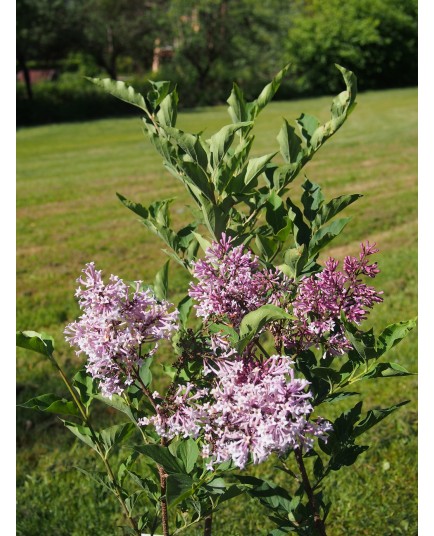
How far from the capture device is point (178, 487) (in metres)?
1.13

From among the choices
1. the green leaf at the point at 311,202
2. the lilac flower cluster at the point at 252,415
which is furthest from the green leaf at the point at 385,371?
the green leaf at the point at 311,202

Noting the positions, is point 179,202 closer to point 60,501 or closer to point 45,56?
point 60,501

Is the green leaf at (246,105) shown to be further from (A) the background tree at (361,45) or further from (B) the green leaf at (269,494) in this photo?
(A) the background tree at (361,45)

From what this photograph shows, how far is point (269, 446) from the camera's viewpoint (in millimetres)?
1065

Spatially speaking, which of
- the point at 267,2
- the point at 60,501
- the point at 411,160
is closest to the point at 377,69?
the point at 267,2

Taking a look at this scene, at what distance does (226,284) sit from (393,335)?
32cm

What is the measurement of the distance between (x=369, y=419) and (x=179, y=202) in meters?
7.03

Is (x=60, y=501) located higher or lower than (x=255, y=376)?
lower

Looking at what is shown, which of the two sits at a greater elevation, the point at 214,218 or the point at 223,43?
the point at 223,43

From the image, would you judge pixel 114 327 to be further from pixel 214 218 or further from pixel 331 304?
pixel 331 304

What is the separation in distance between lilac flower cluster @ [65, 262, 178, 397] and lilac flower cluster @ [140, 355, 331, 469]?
0.33ft

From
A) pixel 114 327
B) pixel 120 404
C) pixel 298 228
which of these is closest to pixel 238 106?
pixel 298 228

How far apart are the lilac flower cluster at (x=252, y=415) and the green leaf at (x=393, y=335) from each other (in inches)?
8.1

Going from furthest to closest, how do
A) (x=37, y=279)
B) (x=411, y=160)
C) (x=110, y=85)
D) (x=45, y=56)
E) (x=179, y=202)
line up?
1. (x=45, y=56)
2. (x=411, y=160)
3. (x=179, y=202)
4. (x=37, y=279)
5. (x=110, y=85)
